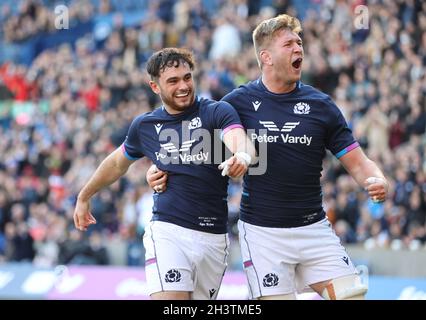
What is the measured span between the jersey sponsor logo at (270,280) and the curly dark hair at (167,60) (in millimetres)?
1698

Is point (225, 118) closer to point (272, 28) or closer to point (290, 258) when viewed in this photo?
point (272, 28)

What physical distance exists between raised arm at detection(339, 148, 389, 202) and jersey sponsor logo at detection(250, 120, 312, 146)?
1.17 feet

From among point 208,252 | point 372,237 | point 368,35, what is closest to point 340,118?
point 208,252

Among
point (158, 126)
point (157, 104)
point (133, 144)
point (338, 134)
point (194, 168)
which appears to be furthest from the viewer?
point (157, 104)

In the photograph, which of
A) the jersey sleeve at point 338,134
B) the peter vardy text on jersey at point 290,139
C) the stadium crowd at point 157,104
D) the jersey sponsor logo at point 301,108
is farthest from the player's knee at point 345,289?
the stadium crowd at point 157,104

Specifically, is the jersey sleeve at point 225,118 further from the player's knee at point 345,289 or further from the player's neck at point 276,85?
the player's knee at point 345,289

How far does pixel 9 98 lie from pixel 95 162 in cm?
544

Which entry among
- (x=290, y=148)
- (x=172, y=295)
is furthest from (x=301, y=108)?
(x=172, y=295)

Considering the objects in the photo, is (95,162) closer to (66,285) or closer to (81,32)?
(66,285)

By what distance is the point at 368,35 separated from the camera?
17.9 m

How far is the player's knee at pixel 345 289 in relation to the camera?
7.24 metres

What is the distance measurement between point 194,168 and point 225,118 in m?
0.46

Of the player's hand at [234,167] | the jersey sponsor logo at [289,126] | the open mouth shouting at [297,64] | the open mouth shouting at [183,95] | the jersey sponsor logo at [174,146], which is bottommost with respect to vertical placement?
the player's hand at [234,167]

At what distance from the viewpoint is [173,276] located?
23.8 feet
